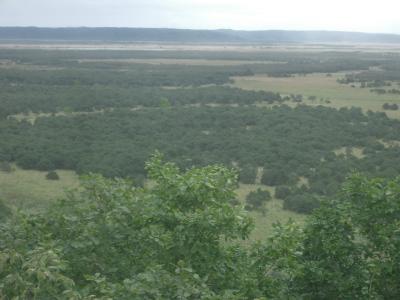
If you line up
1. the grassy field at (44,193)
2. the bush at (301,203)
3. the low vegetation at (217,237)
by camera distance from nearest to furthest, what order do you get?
the low vegetation at (217,237) < the grassy field at (44,193) < the bush at (301,203)

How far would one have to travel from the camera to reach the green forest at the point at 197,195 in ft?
23.0

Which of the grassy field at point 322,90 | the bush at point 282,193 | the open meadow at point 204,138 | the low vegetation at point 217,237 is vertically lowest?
the bush at point 282,193

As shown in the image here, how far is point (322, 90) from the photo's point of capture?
2539 inches

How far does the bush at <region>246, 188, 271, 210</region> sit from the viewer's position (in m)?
21.0

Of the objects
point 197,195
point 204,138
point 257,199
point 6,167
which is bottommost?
point 6,167

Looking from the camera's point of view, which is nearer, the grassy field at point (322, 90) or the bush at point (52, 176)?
the bush at point (52, 176)

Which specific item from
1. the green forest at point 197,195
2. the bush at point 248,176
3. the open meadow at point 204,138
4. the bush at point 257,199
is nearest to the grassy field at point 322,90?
the open meadow at point 204,138

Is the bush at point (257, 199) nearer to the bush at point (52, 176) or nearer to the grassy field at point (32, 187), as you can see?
the grassy field at point (32, 187)

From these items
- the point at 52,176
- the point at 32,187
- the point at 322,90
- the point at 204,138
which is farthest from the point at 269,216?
the point at 322,90

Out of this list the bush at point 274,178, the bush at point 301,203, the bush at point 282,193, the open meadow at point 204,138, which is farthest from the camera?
the bush at point 274,178

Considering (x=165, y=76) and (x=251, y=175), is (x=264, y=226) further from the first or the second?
(x=165, y=76)

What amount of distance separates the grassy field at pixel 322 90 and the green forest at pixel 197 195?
1003 mm

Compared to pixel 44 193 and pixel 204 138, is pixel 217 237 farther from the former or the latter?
pixel 204 138

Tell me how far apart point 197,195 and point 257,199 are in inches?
561
